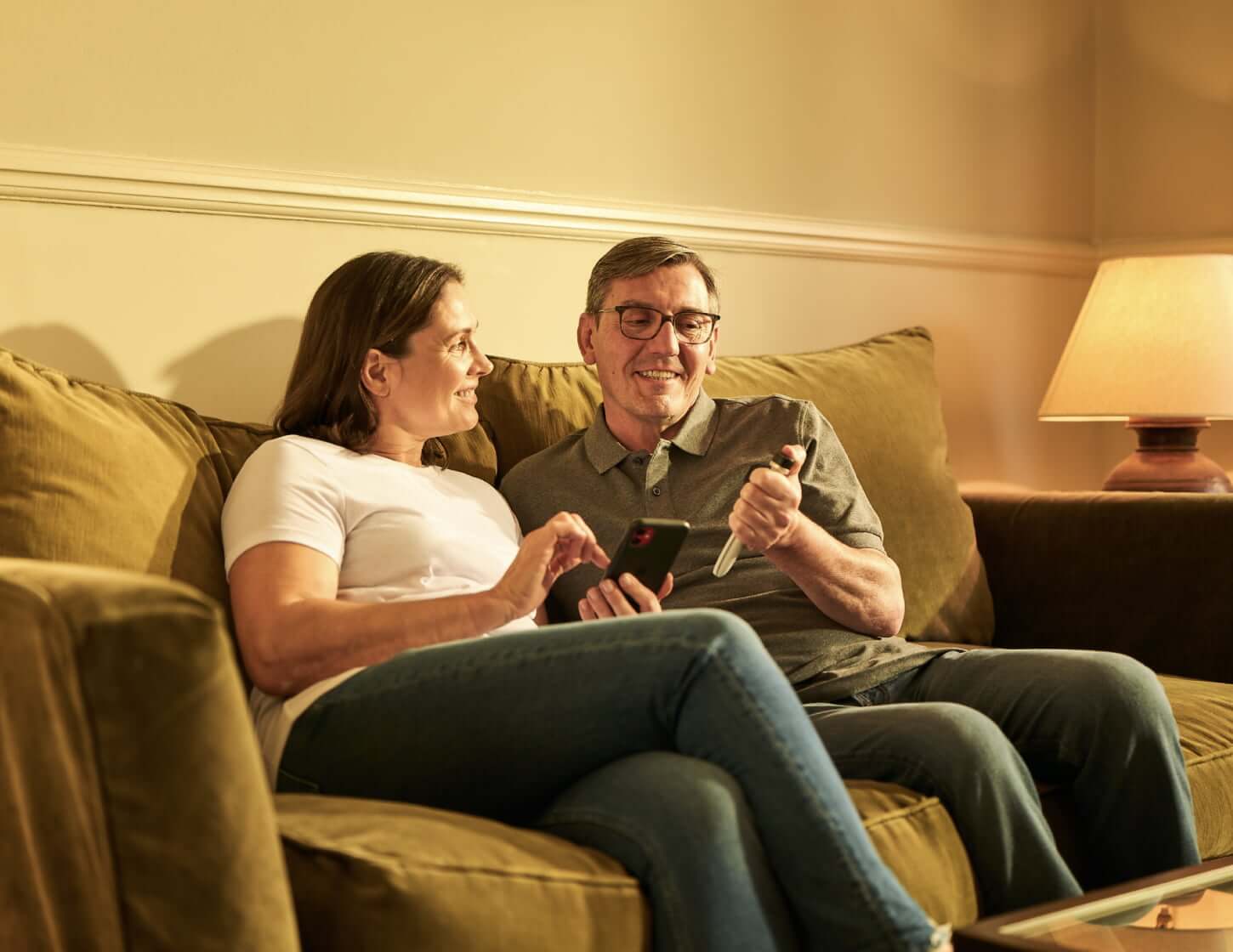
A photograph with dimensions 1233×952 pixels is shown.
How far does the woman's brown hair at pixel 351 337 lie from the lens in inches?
74.7

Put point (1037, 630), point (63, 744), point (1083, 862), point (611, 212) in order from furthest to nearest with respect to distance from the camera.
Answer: point (611, 212)
point (1037, 630)
point (1083, 862)
point (63, 744)

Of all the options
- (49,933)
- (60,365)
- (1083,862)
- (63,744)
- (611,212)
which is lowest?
(1083,862)

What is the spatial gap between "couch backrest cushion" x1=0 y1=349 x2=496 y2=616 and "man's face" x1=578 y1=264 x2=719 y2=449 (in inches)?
21.0

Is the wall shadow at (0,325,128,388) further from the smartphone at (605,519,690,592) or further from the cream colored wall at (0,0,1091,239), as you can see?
the smartphone at (605,519,690,592)

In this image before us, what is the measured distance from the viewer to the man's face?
2.02 m

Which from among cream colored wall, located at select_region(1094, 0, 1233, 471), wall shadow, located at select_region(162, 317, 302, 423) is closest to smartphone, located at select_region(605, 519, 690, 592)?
wall shadow, located at select_region(162, 317, 302, 423)

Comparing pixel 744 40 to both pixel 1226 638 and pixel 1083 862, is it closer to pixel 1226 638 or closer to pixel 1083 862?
pixel 1226 638

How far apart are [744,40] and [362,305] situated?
1.25m

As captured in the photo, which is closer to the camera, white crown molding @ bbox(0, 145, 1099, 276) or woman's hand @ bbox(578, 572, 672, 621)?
woman's hand @ bbox(578, 572, 672, 621)

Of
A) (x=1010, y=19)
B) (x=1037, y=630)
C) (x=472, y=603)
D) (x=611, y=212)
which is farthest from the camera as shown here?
(x=1010, y=19)

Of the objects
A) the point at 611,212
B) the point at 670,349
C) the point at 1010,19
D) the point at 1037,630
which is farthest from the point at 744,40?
the point at 1037,630

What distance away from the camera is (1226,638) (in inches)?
88.7

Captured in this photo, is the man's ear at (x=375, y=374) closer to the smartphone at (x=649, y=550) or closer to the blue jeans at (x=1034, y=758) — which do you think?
the smartphone at (x=649, y=550)

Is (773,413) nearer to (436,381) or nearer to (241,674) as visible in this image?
(436,381)
